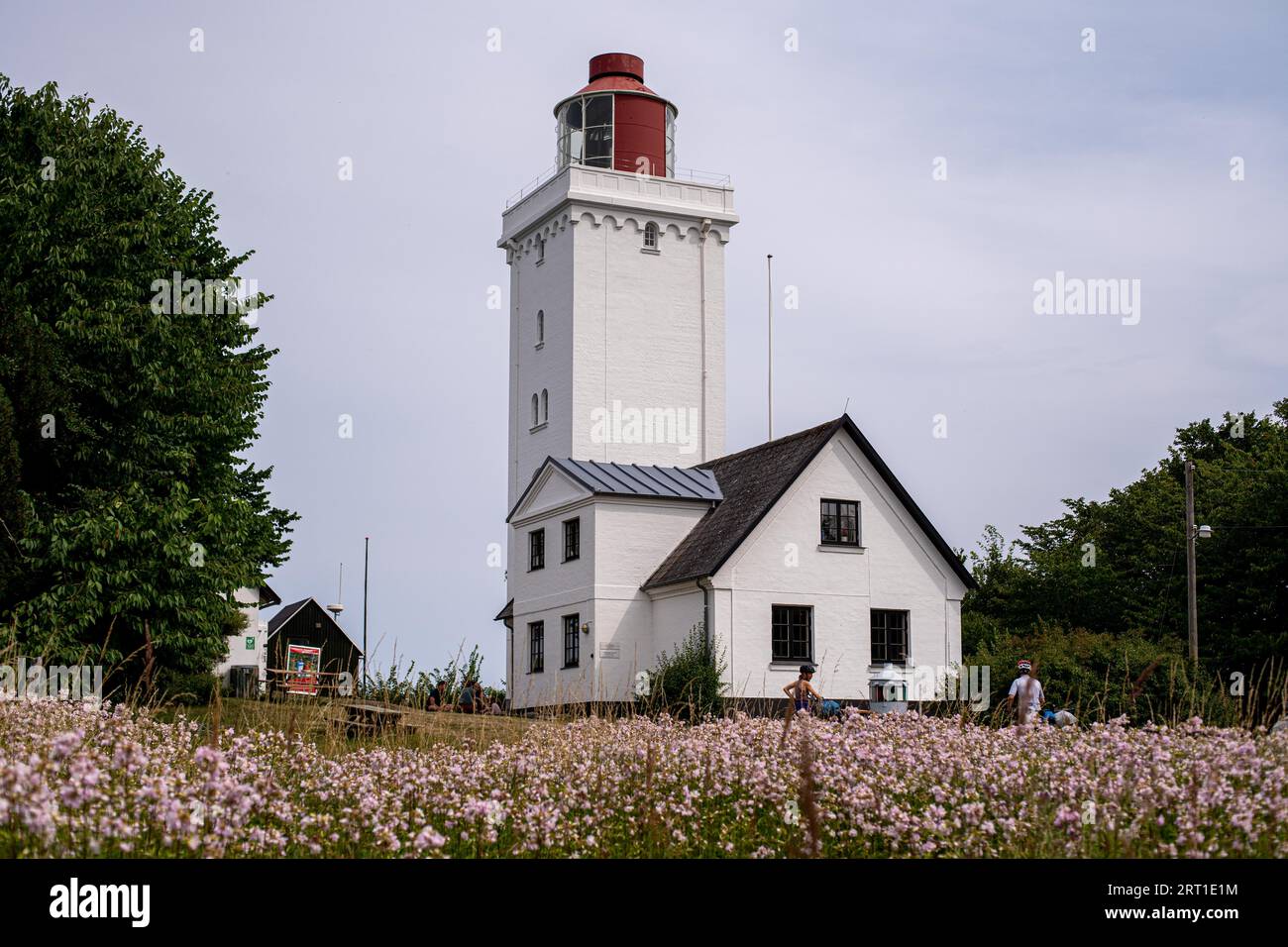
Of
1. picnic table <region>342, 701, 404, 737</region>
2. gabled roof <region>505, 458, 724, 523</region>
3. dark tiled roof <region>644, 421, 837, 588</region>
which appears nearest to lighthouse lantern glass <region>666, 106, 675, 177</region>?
gabled roof <region>505, 458, 724, 523</region>

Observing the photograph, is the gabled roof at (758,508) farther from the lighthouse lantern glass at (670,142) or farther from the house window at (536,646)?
the lighthouse lantern glass at (670,142)

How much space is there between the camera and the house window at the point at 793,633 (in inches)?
1453

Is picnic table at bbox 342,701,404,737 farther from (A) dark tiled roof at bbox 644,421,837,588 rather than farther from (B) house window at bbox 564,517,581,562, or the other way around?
(B) house window at bbox 564,517,581,562

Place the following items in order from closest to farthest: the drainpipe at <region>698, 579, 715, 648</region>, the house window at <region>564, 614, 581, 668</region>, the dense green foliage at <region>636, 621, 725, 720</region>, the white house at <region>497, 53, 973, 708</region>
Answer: the dense green foliage at <region>636, 621, 725, 720</region>
the drainpipe at <region>698, 579, 715, 648</region>
the white house at <region>497, 53, 973, 708</region>
the house window at <region>564, 614, 581, 668</region>

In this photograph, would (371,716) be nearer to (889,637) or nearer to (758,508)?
(758,508)

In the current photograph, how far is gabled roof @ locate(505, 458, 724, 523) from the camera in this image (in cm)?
4009

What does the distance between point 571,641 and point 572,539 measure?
115 inches

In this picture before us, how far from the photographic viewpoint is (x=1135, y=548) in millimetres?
58094

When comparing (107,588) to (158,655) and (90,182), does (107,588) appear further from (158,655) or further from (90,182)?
(90,182)

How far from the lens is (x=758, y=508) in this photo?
37.1 meters

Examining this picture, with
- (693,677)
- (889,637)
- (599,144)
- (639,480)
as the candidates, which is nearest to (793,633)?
(889,637)

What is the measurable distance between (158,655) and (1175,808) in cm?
2356

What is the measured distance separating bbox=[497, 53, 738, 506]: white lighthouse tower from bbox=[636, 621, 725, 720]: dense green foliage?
12964 millimetres
